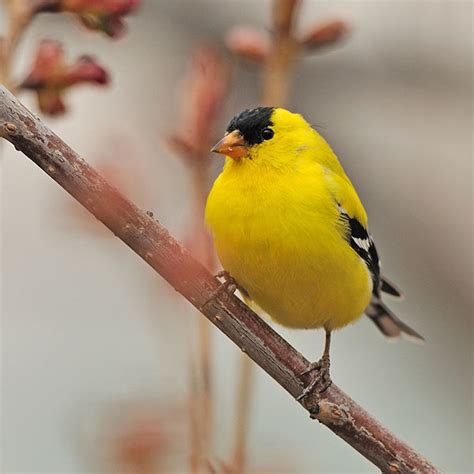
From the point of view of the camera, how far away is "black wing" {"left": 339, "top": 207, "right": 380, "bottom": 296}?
231cm

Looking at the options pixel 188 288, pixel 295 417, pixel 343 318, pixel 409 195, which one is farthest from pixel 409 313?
pixel 188 288

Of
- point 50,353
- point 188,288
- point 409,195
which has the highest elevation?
point 409,195

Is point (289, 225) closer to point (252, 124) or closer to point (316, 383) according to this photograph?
point (252, 124)

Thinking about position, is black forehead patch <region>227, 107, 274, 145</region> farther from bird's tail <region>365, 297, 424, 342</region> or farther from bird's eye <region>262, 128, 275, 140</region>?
bird's tail <region>365, 297, 424, 342</region>

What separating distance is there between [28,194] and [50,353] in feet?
3.85

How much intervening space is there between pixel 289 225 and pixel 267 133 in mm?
336

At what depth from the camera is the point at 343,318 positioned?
238cm

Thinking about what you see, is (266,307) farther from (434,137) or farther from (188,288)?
(434,137)

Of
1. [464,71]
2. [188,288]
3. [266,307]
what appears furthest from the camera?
[464,71]

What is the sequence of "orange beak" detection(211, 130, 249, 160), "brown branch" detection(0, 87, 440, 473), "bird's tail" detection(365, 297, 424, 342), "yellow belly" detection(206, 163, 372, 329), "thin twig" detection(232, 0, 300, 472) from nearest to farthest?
"brown branch" detection(0, 87, 440, 473) < "thin twig" detection(232, 0, 300, 472) < "yellow belly" detection(206, 163, 372, 329) < "orange beak" detection(211, 130, 249, 160) < "bird's tail" detection(365, 297, 424, 342)

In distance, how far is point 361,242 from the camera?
7.89 feet

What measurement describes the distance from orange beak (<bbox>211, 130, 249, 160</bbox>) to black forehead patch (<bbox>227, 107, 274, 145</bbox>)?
0.6 inches

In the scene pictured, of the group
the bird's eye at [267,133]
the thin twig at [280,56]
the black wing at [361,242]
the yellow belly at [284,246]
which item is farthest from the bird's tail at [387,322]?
the thin twig at [280,56]

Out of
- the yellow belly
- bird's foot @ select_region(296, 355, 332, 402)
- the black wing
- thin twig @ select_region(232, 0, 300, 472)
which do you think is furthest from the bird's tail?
thin twig @ select_region(232, 0, 300, 472)
